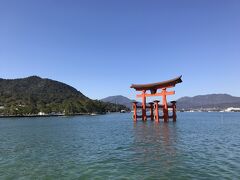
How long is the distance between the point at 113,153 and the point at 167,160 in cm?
497

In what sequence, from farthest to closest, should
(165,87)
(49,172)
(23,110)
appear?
(23,110)
(165,87)
(49,172)

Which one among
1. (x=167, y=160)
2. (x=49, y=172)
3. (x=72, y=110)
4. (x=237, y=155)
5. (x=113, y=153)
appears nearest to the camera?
(x=49, y=172)

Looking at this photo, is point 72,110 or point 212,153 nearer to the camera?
point 212,153

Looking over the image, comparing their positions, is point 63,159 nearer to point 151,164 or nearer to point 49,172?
point 49,172

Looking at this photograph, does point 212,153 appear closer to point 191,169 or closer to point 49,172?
point 191,169

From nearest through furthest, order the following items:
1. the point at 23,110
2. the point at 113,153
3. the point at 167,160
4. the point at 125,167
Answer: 1. the point at 125,167
2. the point at 167,160
3. the point at 113,153
4. the point at 23,110

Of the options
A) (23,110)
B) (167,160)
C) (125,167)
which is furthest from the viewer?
(23,110)

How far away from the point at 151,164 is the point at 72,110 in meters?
162

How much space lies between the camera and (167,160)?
→ 17.3 meters

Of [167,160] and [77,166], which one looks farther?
[167,160]

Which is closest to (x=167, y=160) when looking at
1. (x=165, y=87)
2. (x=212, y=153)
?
(x=212, y=153)

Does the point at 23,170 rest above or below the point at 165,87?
below

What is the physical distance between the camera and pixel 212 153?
1991 cm

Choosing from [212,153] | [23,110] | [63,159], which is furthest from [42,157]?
[23,110]
